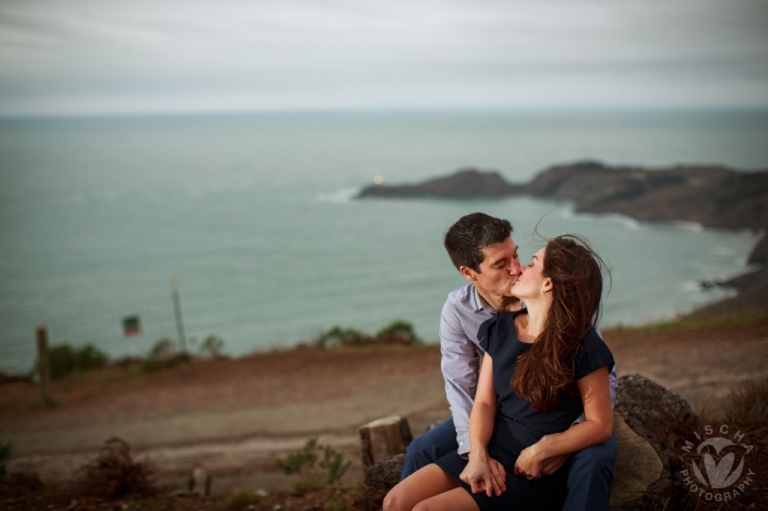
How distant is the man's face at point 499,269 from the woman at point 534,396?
25 cm

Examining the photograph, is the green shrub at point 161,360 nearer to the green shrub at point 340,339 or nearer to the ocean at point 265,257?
the ocean at point 265,257

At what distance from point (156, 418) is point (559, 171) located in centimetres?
9259

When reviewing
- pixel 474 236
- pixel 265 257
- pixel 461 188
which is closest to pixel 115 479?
pixel 474 236

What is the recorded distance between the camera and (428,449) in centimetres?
409

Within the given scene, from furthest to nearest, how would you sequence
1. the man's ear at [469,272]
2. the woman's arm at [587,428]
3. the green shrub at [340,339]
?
the green shrub at [340,339], the man's ear at [469,272], the woman's arm at [587,428]


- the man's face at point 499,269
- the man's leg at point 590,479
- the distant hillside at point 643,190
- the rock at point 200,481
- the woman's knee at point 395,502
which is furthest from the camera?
the distant hillside at point 643,190

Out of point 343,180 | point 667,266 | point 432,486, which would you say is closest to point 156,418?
point 432,486

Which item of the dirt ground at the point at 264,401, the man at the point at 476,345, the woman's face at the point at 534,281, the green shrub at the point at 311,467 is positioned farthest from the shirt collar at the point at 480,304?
the dirt ground at the point at 264,401

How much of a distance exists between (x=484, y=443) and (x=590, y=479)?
23.0 inches

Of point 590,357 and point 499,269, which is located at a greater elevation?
point 499,269

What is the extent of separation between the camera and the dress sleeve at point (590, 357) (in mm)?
3213

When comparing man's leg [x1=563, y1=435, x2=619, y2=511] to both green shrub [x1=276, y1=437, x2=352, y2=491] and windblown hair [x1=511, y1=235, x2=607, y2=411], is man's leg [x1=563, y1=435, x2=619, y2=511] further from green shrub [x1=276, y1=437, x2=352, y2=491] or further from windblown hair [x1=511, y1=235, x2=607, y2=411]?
green shrub [x1=276, y1=437, x2=352, y2=491]

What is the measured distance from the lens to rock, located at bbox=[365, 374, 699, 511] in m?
3.61

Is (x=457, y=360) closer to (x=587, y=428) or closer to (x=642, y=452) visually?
(x=587, y=428)
